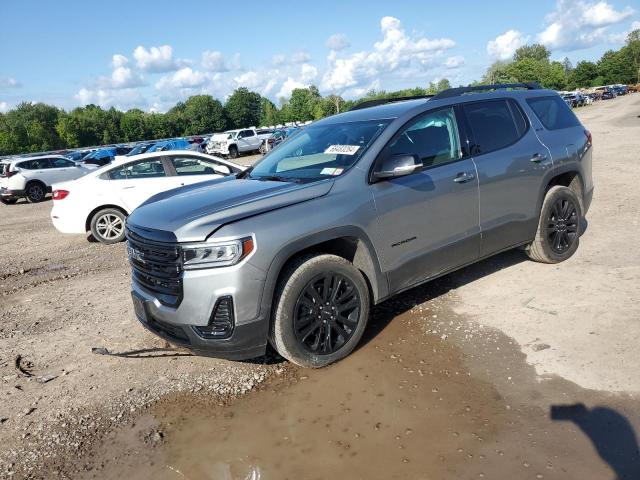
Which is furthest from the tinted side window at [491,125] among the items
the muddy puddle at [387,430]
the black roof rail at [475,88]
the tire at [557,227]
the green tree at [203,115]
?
the green tree at [203,115]

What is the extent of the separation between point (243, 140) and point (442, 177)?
1192 inches

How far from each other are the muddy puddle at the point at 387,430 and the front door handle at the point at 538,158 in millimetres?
2086

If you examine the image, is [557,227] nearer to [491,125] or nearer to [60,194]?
[491,125]

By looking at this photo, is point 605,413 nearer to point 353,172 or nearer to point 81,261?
point 353,172

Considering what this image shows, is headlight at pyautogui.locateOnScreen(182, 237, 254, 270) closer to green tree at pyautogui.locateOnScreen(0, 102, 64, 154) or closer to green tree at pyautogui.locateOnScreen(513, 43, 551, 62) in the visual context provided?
green tree at pyautogui.locateOnScreen(0, 102, 64, 154)

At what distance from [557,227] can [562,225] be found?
0.29ft

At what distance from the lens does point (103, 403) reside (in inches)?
147

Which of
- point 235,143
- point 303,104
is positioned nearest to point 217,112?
point 303,104

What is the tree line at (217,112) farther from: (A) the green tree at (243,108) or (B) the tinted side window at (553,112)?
(B) the tinted side window at (553,112)

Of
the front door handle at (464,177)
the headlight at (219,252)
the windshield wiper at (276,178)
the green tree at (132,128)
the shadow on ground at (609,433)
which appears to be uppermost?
the green tree at (132,128)

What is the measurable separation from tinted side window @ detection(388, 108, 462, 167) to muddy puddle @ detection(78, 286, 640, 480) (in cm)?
166

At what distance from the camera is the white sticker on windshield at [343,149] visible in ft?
13.8

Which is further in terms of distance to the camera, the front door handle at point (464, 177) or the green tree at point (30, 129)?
the green tree at point (30, 129)

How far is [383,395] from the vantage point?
350cm
